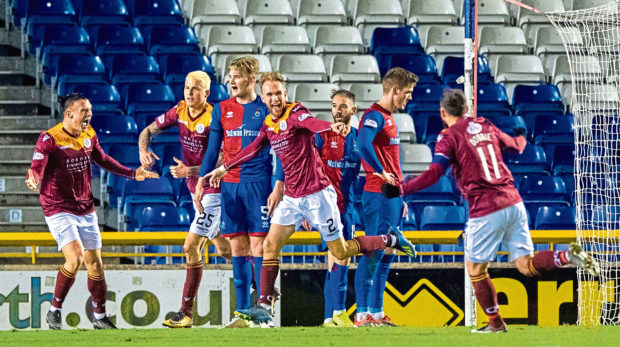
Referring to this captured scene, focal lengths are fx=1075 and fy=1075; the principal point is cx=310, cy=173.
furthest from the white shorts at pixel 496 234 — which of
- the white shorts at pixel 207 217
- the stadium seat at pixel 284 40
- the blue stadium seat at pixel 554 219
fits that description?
the stadium seat at pixel 284 40

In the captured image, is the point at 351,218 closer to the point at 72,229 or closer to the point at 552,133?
the point at 72,229

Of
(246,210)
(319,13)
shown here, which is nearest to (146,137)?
(246,210)

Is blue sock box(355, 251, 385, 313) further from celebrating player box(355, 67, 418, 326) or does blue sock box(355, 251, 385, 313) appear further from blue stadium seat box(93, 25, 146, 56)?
blue stadium seat box(93, 25, 146, 56)

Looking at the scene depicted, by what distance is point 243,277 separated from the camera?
900cm

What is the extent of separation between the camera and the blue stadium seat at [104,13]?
640 inches

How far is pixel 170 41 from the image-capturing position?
A: 52.6ft

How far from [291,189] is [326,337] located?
150 cm

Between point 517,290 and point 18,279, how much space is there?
16.4 ft

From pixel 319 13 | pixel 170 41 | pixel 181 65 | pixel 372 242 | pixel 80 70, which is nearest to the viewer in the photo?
pixel 372 242

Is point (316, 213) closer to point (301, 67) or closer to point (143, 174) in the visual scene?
point (143, 174)

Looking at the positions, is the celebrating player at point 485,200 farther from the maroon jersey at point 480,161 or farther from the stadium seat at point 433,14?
the stadium seat at point 433,14

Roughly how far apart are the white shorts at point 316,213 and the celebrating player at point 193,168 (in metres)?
0.87

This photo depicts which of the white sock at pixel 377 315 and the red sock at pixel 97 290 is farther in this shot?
the red sock at pixel 97 290

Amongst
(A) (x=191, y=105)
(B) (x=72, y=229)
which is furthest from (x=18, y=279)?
(A) (x=191, y=105)
